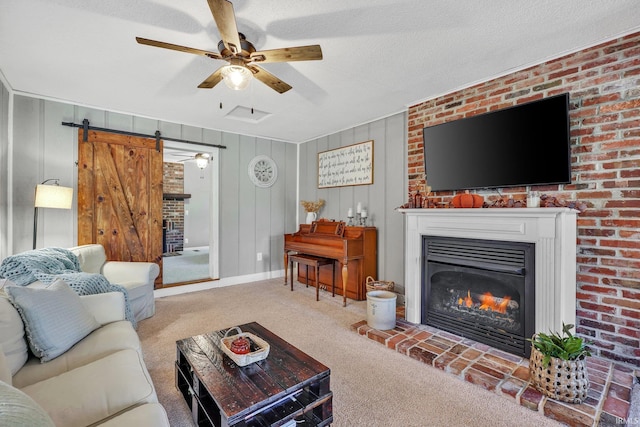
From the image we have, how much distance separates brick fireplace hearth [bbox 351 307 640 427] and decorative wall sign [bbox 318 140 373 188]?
2.05 metres

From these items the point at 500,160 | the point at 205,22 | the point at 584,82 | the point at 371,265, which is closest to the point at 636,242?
the point at 500,160

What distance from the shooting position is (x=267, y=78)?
6.96 ft

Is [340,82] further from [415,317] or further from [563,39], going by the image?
[415,317]

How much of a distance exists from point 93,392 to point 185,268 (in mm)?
4681

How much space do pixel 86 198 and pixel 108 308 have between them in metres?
2.12

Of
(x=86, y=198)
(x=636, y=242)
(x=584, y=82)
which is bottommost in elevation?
(x=636, y=242)

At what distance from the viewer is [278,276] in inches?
198

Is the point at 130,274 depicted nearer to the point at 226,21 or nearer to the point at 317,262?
the point at 317,262

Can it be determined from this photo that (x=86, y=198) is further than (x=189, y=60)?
Yes

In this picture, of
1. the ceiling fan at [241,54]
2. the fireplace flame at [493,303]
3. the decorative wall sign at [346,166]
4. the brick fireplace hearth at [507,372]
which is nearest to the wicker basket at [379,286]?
the brick fireplace hearth at [507,372]

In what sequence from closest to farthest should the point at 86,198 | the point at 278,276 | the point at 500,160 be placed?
the point at 500,160, the point at 86,198, the point at 278,276

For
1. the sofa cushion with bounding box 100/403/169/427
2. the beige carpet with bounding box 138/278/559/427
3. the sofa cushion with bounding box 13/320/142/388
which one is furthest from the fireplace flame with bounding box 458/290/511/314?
the sofa cushion with bounding box 13/320/142/388

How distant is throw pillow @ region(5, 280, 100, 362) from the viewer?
143cm

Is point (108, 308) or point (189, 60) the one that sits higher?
point (189, 60)
